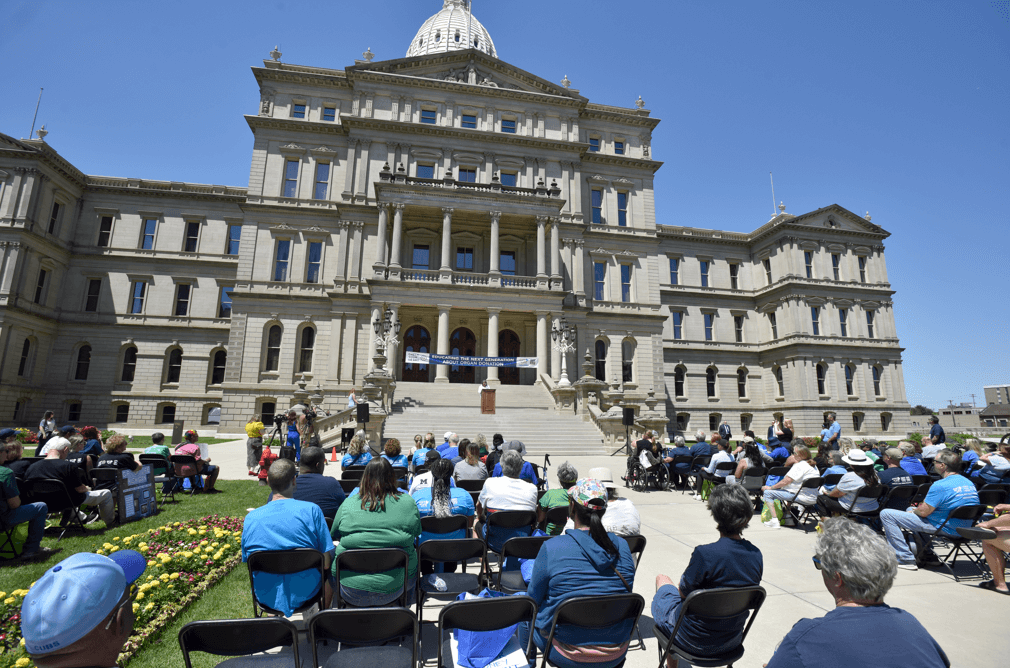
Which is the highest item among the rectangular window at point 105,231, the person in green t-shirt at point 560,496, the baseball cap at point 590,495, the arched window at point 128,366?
the rectangular window at point 105,231

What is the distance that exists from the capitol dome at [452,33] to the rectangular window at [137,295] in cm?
3588

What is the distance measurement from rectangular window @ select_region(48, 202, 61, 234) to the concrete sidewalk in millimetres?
43676

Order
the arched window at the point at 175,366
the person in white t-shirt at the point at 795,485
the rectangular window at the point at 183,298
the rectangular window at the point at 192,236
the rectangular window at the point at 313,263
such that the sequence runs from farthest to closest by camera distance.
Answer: the rectangular window at the point at 192,236 < the rectangular window at the point at 183,298 < the arched window at the point at 175,366 < the rectangular window at the point at 313,263 < the person in white t-shirt at the point at 795,485

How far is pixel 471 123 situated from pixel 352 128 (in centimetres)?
828

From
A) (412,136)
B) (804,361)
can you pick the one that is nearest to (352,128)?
(412,136)

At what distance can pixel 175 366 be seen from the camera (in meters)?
35.9

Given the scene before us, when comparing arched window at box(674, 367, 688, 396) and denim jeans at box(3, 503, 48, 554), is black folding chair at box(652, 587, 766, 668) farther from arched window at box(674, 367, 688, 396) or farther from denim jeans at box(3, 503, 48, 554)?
arched window at box(674, 367, 688, 396)

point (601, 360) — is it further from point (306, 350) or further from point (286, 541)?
point (286, 541)

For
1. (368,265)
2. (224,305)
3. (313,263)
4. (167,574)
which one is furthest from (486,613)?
(224,305)

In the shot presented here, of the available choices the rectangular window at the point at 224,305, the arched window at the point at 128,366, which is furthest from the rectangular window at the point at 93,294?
the rectangular window at the point at 224,305

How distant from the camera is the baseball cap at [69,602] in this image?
73.8 inches

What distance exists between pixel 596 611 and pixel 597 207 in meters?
36.2

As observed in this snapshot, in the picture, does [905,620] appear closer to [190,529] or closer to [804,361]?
[190,529]

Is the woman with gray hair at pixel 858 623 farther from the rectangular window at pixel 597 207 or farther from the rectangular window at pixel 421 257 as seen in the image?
the rectangular window at pixel 597 207
